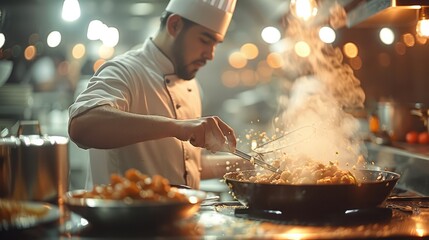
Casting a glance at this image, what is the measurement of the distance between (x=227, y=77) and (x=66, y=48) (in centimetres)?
632

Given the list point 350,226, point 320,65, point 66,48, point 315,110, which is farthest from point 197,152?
point 66,48

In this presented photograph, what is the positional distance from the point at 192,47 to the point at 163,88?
287 millimetres

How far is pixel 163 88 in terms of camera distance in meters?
3.44

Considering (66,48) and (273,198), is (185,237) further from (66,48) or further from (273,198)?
(66,48)

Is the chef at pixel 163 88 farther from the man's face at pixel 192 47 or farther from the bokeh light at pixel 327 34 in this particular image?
the bokeh light at pixel 327 34

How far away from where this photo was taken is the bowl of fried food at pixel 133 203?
1917mm

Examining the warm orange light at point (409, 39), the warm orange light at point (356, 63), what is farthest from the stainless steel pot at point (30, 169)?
the warm orange light at point (356, 63)

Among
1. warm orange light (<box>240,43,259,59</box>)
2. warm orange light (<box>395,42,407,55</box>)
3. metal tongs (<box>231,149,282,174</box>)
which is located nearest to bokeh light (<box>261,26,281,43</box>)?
warm orange light (<box>395,42,407,55</box>)

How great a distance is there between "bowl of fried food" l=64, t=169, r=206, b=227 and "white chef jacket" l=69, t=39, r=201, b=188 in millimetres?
1047

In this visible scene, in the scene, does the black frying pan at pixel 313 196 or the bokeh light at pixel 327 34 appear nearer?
the black frying pan at pixel 313 196

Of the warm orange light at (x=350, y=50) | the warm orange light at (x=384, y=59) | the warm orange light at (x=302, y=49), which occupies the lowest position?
the warm orange light at (x=384, y=59)

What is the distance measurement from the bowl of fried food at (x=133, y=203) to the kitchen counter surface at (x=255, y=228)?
0.05 meters

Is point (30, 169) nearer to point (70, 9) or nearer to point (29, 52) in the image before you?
point (70, 9)

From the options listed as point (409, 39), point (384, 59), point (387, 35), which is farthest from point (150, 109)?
point (384, 59)
